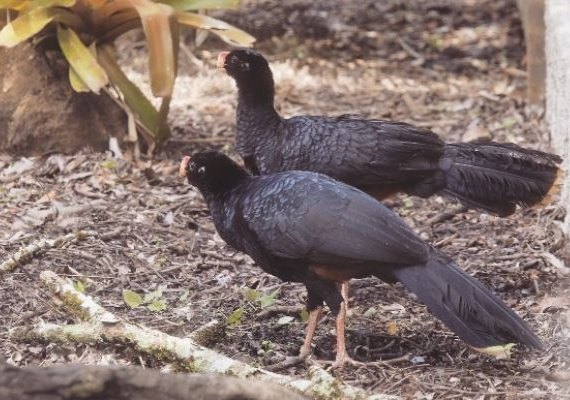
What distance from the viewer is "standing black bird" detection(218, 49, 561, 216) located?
5.03m

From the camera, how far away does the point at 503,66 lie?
912 centimetres

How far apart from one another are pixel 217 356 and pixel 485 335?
1046 mm

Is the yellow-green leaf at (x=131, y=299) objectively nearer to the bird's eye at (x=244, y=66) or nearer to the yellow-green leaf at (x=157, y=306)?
the yellow-green leaf at (x=157, y=306)

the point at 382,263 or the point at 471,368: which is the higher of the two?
the point at 382,263

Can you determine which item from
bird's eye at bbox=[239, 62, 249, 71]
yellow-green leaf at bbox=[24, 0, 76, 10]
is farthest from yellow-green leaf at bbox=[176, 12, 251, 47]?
bird's eye at bbox=[239, 62, 249, 71]

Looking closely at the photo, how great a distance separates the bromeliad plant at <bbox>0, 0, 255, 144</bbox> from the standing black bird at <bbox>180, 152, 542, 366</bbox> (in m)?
2.20

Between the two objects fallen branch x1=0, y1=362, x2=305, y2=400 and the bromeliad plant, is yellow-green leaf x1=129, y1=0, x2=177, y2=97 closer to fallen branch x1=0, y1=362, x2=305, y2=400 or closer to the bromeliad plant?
the bromeliad plant

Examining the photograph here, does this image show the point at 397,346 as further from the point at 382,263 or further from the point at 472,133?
the point at 472,133

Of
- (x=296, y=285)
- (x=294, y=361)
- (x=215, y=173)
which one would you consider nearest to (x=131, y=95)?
(x=296, y=285)

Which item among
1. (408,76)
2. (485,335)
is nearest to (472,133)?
(408,76)

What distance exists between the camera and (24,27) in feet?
20.5

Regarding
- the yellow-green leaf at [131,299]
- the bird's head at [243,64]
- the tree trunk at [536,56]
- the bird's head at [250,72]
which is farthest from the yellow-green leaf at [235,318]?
the tree trunk at [536,56]

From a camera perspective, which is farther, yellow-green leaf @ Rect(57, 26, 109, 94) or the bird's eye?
yellow-green leaf @ Rect(57, 26, 109, 94)

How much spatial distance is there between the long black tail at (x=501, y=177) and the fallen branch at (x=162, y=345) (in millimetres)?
1577
